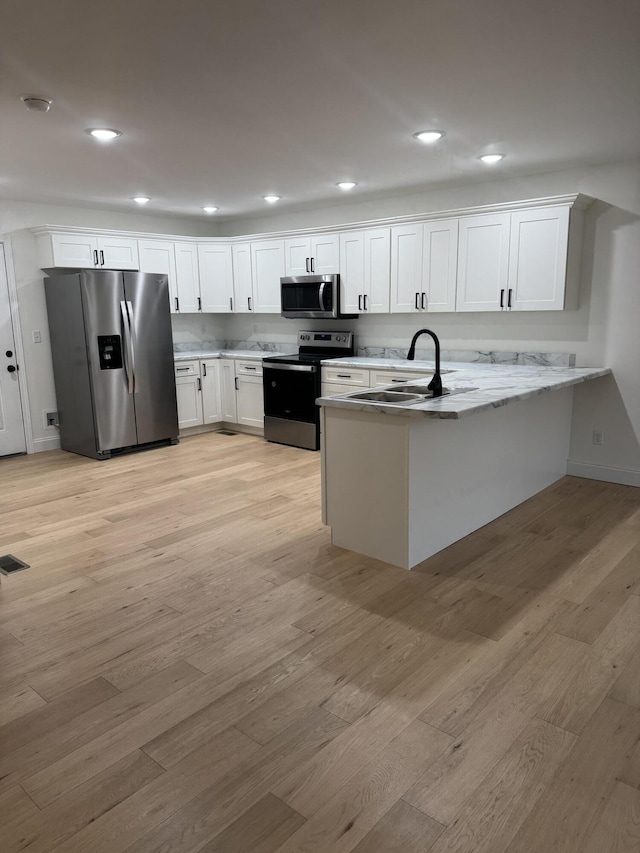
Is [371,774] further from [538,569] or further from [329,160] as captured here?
[329,160]

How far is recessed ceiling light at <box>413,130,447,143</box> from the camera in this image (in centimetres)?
354

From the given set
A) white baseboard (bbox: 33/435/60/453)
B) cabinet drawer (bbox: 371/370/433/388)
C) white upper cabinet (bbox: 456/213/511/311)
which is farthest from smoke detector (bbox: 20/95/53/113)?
white baseboard (bbox: 33/435/60/453)

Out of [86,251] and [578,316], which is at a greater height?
[86,251]

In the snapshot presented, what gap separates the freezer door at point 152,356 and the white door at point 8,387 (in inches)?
45.5

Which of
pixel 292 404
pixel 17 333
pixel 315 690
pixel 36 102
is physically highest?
pixel 36 102

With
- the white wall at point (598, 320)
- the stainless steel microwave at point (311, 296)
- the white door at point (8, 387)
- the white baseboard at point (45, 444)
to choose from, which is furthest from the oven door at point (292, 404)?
the white door at point (8, 387)

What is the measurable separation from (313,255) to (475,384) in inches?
115

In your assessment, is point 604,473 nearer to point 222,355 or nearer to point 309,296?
point 309,296

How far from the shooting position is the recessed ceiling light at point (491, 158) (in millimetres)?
4117

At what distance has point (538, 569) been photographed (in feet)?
10.4

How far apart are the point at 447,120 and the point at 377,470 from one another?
2026mm

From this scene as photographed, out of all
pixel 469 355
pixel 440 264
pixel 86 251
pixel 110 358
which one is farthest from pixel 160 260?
pixel 469 355

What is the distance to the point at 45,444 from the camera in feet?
19.9

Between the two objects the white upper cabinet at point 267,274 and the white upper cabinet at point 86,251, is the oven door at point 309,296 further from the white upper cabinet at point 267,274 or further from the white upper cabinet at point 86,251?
the white upper cabinet at point 86,251
